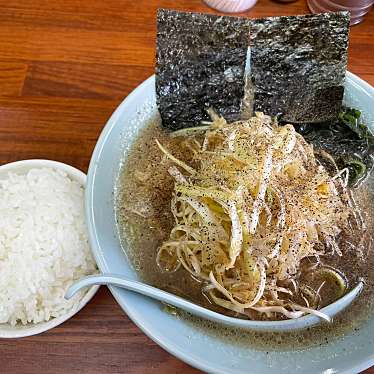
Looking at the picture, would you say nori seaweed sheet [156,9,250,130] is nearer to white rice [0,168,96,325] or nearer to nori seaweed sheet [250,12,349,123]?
nori seaweed sheet [250,12,349,123]

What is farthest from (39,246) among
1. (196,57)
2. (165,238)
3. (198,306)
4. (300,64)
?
(300,64)

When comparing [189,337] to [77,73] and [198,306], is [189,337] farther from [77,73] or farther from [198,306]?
[77,73]

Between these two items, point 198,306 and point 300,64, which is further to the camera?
point 300,64

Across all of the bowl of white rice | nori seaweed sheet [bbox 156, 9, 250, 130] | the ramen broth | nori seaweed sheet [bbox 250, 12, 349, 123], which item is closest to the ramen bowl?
the ramen broth

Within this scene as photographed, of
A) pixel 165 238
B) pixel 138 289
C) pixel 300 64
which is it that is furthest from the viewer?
pixel 300 64


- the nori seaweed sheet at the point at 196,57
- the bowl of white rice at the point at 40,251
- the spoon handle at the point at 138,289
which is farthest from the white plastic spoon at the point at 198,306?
the nori seaweed sheet at the point at 196,57

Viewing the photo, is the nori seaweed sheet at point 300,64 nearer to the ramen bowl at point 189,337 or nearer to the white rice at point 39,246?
the ramen bowl at point 189,337
